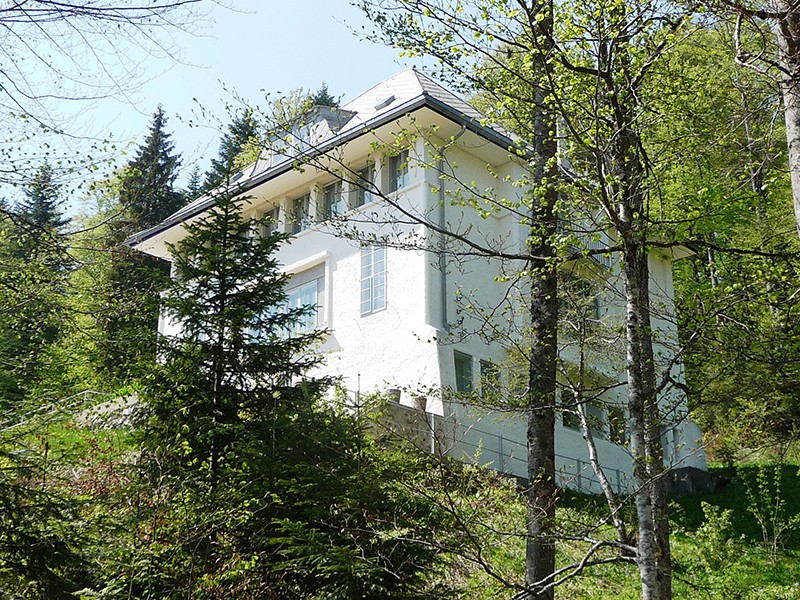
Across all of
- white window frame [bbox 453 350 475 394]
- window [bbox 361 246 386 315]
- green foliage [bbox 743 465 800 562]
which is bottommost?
green foliage [bbox 743 465 800 562]

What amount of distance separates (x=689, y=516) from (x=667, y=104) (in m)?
10.7

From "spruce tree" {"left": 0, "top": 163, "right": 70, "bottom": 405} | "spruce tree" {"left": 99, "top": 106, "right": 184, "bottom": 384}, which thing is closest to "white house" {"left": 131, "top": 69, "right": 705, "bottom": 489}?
"spruce tree" {"left": 99, "top": 106, "right": 184, "bottom": 384}

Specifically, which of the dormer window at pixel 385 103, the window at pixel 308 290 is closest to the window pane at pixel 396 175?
the dormer window at pixel 385 103

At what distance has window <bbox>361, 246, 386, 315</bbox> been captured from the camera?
64.9ft

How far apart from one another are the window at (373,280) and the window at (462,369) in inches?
88.9

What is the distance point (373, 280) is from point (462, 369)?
125 inches

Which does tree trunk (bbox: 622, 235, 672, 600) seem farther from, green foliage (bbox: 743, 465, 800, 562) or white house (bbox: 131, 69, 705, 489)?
white house (bbox: 131, 69, 705, 489)

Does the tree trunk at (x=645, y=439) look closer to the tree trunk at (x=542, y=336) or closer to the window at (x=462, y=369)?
the tree trunk at (x=542, y=336)

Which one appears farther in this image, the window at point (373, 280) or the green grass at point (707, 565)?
the window at point (373, 280)

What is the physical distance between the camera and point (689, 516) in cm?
1634

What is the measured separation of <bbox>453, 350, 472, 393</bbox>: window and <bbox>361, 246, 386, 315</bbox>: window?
2.26 m

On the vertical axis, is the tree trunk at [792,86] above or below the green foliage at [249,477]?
above

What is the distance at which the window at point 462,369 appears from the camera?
1828cm

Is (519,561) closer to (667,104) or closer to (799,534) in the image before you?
(799,534)
